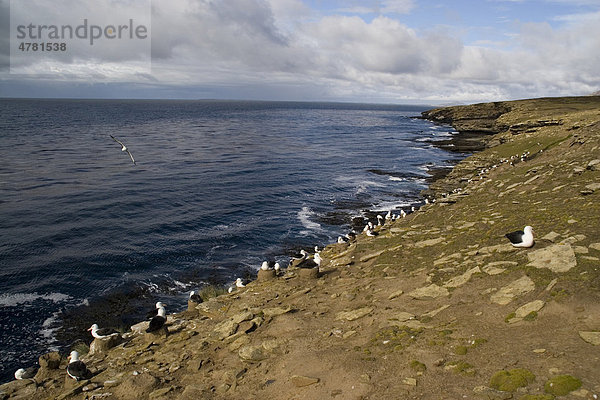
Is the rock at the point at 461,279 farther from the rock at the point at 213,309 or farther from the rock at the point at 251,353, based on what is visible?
the rock at the point at 213,309

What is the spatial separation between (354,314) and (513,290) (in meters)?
4.54

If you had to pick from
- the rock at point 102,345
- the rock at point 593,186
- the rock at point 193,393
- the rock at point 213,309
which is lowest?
the rock at point 102,345

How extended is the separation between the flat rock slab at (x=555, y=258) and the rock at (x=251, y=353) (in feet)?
27.1

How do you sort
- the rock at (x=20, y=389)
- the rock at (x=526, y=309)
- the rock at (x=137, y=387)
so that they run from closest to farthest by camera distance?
the rock at (x=526, y=309)
the rock at (x=137, y=387)
the rock at (x=20, y=389)

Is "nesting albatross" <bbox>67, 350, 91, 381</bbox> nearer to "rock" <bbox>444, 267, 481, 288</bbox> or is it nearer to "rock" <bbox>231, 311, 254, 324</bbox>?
"rock" <bbox>231, 311, 254, 324</bbox>

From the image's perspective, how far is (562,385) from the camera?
6484mm

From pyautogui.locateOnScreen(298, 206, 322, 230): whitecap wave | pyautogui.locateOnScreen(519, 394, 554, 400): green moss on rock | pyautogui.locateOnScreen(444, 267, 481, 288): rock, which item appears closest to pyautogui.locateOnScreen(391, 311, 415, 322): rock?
pyautogui.locateOnScreen(444, 267, 481, 288): rock

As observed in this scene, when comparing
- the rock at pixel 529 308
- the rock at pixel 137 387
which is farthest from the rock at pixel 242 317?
the rock at pixel 529 308

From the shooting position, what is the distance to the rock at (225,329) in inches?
484

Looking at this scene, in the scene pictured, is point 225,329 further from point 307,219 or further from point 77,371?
point 307,219

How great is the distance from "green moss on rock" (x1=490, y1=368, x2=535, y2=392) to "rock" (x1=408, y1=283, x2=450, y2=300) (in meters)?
4.08

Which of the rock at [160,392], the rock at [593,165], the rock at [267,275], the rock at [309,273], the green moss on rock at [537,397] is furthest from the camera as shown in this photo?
the rock at [593,165]

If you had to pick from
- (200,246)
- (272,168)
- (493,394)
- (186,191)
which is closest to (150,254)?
(200,246)

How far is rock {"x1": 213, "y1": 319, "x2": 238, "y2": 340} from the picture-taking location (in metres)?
12.3
